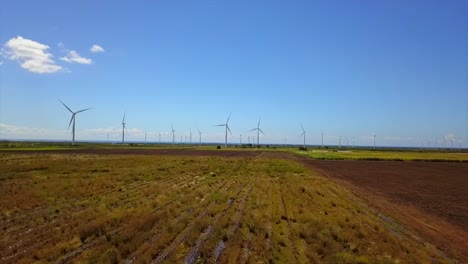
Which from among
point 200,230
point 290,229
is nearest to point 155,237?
point 200,230

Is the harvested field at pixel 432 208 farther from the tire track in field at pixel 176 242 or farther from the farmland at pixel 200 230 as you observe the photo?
the tire track in field at pixel 176 242

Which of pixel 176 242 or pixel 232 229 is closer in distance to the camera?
pixel 176 242

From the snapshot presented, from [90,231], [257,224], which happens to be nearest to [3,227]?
[90,231]

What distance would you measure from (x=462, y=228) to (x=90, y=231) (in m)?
Result: 16.4

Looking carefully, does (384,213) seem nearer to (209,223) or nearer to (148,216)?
(209,223)

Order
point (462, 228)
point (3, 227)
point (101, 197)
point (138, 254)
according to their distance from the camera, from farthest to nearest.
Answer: point (101, 197)
point (462, 228)
point (3, 227)
point (138, 254)

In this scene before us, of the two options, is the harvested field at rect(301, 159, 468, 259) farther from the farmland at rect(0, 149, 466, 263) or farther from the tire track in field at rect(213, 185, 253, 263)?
the tire track in field at rect(213, 185, 253, 263)

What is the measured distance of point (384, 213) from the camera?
2111 centimetres

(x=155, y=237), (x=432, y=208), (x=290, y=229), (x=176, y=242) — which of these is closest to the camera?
(x=176, y=242)

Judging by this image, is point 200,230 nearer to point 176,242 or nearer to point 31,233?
point 176,242

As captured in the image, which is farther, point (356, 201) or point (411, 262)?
point (356, 201)

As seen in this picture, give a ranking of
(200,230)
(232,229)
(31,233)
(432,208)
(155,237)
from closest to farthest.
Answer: (155,237) < (31,233) < (200,230) < (232,229) < (432,208)

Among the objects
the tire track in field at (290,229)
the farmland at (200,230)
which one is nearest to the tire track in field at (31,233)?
the farmland at (200,230)

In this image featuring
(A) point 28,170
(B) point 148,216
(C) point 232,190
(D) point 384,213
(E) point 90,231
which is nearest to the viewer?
(E) point 90,231
